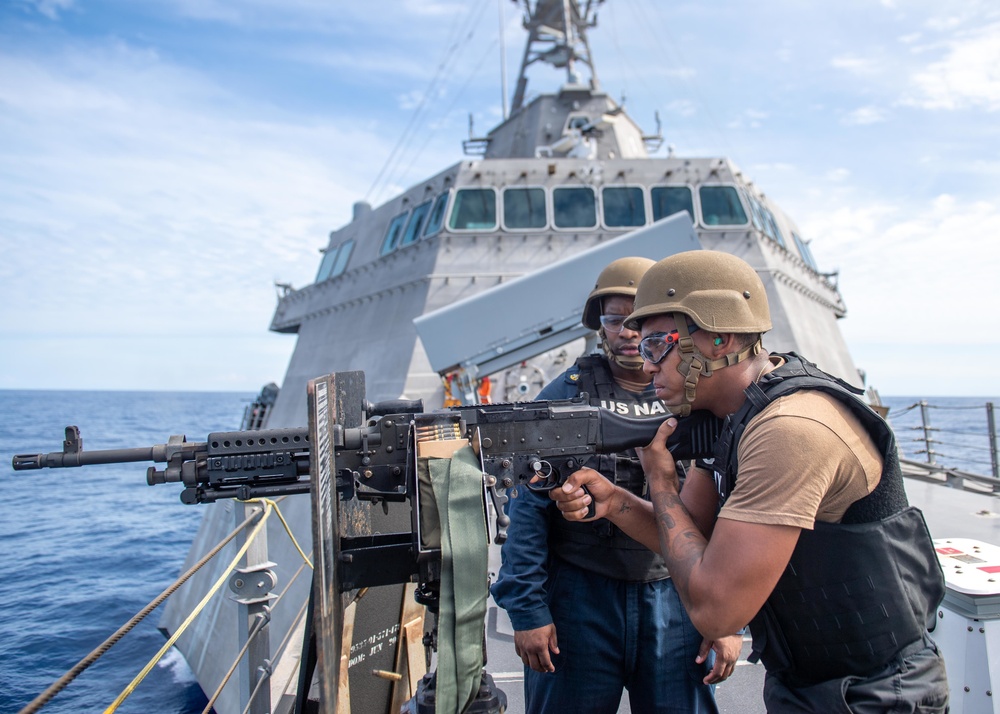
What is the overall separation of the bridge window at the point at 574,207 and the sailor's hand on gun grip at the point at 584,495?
7.10m

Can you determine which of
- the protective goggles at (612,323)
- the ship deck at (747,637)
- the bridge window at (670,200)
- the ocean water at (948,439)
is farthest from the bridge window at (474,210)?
the protective goggles at (612,323)

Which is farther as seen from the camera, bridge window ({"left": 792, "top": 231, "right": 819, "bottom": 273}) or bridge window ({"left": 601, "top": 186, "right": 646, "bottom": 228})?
bridge window ({"left": 792, "top": 231, "right": 819, "bottom": 273})

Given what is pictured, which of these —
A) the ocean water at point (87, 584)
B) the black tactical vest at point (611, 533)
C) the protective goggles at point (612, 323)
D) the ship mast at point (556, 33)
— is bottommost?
the ocean water at point (87, 584)

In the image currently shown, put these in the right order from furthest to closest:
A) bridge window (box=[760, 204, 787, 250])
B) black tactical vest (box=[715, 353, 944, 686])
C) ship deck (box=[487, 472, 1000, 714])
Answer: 1. bridge window (box=[760, 204, 787, 250])
2. ship deck (box=[487, 472, 1000, 714])
3. black tactical vest (box=[715, 353, 944, 686])

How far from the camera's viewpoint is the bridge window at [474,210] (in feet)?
29.1

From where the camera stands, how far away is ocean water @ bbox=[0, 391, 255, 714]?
813cm

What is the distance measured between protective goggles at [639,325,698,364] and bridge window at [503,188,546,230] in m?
7.16

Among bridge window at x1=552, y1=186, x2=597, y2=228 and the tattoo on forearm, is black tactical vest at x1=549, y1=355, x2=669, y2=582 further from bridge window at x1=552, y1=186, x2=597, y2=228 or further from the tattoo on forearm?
bridge window at x1=552, y1=186, x2=597, y2=228

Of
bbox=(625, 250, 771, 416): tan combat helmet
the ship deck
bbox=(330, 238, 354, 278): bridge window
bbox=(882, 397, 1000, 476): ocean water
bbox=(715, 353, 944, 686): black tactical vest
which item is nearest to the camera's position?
bbox=(715, 353, 944, 686): black tactical vest

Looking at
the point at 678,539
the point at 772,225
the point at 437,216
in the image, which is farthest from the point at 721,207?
the point at 678,539

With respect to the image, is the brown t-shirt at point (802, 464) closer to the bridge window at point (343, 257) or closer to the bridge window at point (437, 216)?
the bridge window at point (437, 216)

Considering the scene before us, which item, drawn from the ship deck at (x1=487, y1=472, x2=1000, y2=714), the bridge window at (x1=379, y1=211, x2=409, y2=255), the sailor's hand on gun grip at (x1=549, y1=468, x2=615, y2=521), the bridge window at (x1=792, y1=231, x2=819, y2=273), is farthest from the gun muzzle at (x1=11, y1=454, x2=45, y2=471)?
the bridge window at (x1=792, y1=231, x2=819, y2=273)

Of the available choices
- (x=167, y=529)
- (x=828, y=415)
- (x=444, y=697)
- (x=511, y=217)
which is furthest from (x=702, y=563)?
(x=167, y=529)

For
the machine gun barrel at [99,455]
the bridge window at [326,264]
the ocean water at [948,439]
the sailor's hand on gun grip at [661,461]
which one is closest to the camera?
the sailor's hand on gun grip at [661,461]
